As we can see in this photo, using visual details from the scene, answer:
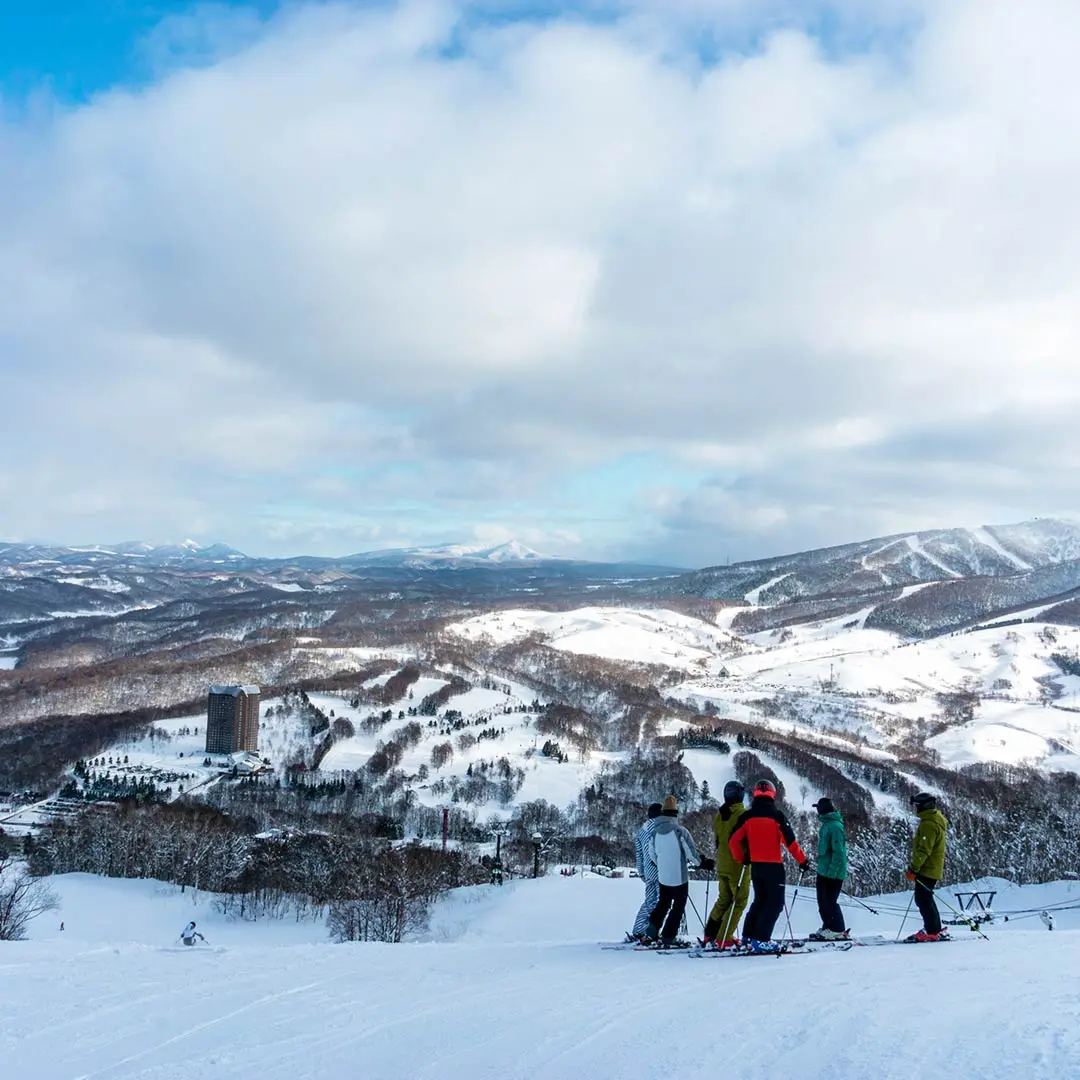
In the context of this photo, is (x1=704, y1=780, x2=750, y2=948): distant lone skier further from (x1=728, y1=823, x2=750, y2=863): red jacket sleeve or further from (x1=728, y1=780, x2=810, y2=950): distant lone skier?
(x1=728, y1=780, x2=810, y2=950): distant lone skier

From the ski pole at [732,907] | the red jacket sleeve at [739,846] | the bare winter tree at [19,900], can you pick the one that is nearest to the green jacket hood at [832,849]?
the ski pole at [732,907]

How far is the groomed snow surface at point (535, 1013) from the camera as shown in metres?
6.47

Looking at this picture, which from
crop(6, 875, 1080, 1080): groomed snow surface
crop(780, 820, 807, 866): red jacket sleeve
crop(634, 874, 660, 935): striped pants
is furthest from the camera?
crop(634, 874, 660, 935): striped pants

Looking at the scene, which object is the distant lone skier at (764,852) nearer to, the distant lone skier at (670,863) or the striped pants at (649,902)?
the distant lone skier at (670,863)

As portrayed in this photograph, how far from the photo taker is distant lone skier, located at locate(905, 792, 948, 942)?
12.2 m

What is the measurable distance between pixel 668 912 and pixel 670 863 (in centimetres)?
90

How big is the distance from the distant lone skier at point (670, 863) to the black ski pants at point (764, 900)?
1.10 meters

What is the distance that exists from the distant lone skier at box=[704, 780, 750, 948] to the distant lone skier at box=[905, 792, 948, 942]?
2789mm

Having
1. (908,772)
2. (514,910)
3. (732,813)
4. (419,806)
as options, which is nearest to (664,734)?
(908,772)

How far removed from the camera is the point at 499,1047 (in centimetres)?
722

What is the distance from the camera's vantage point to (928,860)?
1230 centimetres

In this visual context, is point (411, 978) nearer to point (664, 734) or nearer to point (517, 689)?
point (664, 734)

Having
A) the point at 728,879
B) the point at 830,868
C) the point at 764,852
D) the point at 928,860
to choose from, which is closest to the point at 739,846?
the point at 764,852

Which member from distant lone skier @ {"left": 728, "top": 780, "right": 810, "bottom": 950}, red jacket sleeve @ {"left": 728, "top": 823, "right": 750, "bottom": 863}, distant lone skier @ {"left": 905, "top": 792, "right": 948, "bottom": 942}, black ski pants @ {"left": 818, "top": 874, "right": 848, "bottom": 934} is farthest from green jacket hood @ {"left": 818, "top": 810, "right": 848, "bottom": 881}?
red jacket sleeve @ {"left": 728, "top": 823, "right": 750, "bottom": 863}
